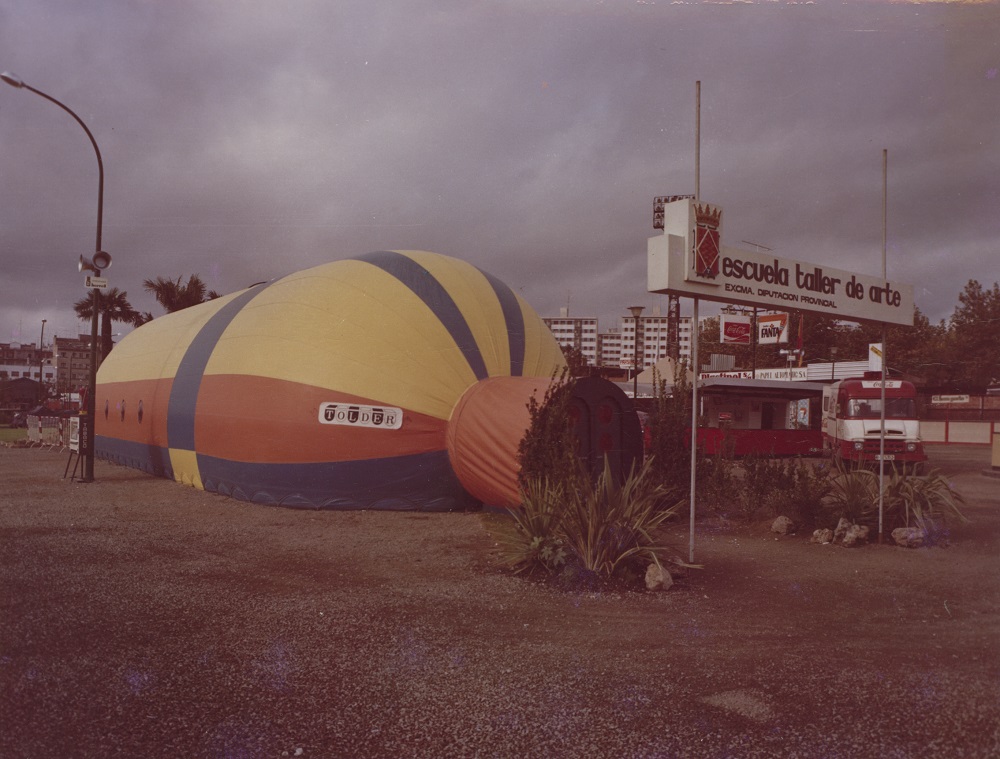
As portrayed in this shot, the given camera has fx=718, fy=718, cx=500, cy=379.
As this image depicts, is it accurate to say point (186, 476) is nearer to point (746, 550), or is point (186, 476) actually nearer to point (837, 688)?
point (746, 550)

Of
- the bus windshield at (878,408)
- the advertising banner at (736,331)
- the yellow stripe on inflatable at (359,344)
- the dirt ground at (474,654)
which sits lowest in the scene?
the dirt ground at (474,654)

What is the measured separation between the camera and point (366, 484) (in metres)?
10.9

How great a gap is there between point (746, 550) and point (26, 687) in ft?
22.9

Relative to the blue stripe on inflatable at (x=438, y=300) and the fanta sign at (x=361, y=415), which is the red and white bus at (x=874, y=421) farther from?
the fanta sign at (x=361, y=415)

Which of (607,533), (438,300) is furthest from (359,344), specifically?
(607,533)

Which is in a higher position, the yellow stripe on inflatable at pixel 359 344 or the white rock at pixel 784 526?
the yellow stripe on inflatable at pixel 359 344

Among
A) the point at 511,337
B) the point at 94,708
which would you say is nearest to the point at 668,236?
the point at 511,337

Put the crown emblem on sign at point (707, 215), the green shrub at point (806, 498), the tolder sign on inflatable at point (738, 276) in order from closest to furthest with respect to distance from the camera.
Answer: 1. the tolder sign on inflatable at point (738, 276)
2. the crown emblem on sign at point (707, 215)
3. the green shrub at point (806, 498)

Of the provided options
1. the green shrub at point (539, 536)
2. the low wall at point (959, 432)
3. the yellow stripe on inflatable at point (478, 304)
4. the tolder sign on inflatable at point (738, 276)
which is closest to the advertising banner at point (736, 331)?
the low wall at point (959, 432)

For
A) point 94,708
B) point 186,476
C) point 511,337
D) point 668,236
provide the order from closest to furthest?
1. point 94,708
2. point 668,236
3. point 511,337
4. point 186,476

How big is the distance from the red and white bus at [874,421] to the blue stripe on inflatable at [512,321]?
36.7 ft

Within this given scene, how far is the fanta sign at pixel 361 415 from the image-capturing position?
10.6 m

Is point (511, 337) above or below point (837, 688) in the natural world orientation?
above

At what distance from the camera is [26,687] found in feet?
13.5
